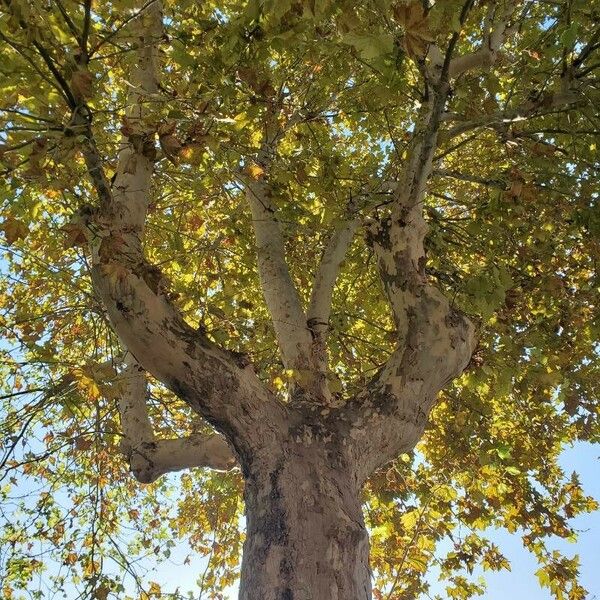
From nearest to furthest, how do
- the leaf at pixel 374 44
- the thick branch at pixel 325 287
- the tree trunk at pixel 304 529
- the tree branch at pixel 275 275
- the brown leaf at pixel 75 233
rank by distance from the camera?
the leaf at pixel 374 44 → the tree trunk at pixel 304 529 → the brown leaf at pixel 75 233 → the tree branch at pixel 275 275 → the thick branch at pixel 325 287

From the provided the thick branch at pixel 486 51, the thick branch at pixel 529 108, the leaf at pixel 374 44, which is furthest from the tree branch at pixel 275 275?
the leaf at pixel 374 44

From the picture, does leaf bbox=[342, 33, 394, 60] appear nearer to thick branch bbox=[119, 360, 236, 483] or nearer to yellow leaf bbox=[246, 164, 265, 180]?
yellow leaf bbox=[246, 164, 265, 180]

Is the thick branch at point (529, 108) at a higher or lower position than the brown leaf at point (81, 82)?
higher

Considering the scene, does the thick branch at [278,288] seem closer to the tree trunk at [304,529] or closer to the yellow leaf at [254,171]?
the yellow leaf at [254,171]

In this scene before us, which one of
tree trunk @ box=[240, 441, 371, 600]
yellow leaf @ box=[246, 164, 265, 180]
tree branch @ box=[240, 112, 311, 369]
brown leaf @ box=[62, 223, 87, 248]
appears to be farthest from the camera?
tree branch @ box=[240, 112, 311, 369]

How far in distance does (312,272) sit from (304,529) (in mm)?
4056

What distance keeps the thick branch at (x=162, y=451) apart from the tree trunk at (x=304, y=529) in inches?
39.9

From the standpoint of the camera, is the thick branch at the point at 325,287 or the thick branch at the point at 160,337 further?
the thick branch at the point at 325,287

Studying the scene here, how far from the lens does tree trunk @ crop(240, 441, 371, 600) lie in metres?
2.71

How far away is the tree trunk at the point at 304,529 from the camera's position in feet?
8.88

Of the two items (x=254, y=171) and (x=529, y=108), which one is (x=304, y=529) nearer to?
(x=254, y=171)

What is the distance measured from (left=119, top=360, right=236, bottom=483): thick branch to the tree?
0.06 feet

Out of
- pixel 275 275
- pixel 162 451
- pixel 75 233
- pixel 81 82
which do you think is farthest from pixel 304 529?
pixel 81 82

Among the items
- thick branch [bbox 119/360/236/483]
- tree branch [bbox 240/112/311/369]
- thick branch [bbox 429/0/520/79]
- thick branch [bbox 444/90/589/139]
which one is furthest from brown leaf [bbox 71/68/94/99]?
thick branch [bbox 429/0/520/79]
